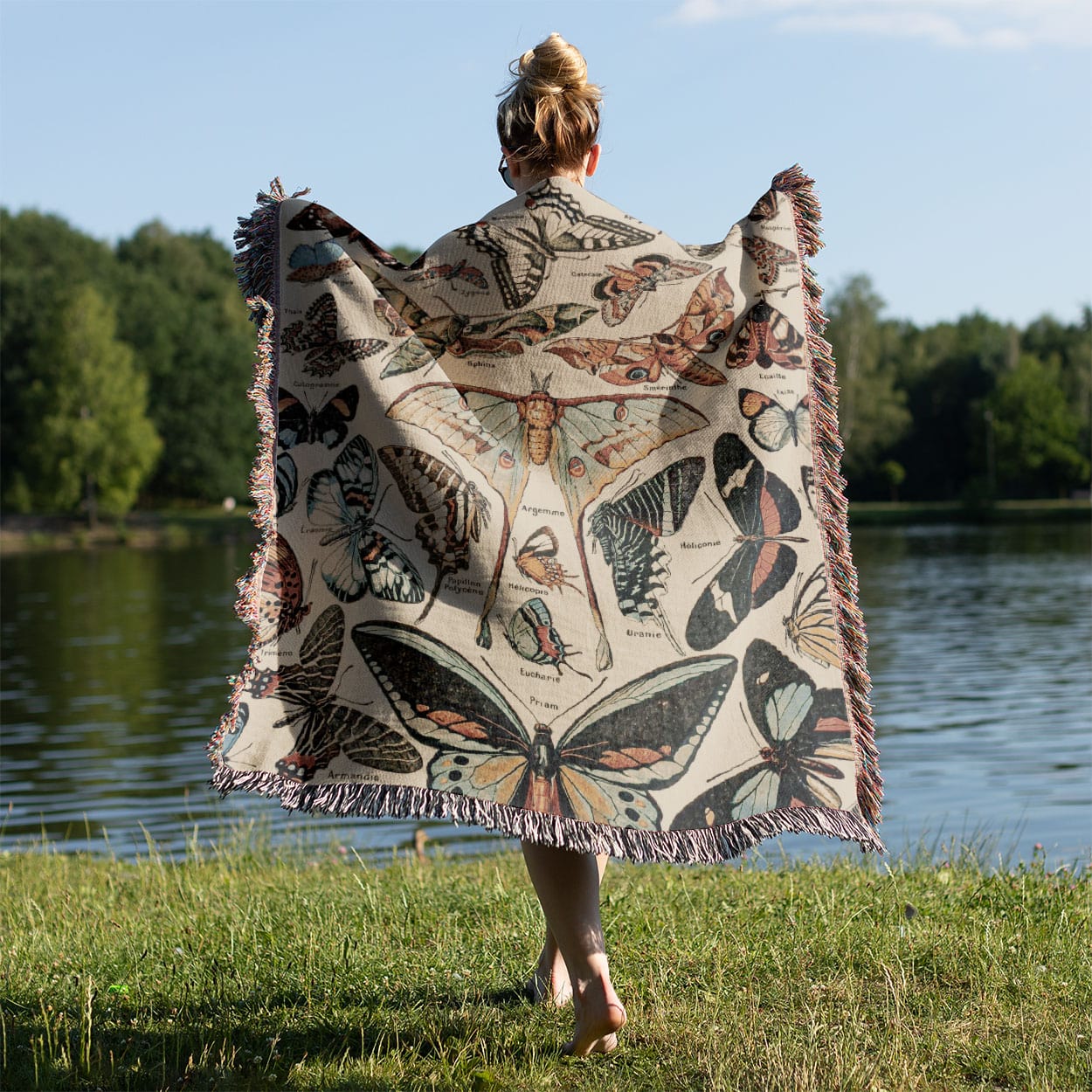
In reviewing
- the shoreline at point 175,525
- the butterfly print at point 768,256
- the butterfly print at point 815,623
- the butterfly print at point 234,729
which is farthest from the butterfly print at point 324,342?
the shoreline at point 175,525

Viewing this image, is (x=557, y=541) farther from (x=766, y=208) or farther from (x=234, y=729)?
(x=766, y=208)

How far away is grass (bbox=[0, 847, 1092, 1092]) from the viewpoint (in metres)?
2.74

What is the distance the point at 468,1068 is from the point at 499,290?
1714 millimetres

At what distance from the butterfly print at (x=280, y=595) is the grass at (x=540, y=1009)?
92 centimetres

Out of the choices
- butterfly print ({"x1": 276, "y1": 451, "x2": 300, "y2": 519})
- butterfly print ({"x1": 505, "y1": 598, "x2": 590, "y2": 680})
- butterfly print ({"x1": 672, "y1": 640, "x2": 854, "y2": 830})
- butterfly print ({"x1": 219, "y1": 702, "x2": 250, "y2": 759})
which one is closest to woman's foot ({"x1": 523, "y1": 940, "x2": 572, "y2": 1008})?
butterfly print ({"x1": 672, "y1": 640, "x2": 854, "y2": 830})

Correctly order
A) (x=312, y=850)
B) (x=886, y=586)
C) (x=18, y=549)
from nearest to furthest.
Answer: (x=312, y=850)
(x=886, y=586)
(x=18, y=549)

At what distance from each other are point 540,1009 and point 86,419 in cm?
5020

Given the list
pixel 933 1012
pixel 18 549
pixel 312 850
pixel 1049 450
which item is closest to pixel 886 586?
pixel 312 850

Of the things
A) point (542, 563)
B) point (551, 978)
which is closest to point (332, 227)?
point (542, 563)

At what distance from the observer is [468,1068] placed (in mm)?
2760

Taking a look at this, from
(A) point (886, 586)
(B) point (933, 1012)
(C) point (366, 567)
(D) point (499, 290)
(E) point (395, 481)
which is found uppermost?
(D) point (499, 290)

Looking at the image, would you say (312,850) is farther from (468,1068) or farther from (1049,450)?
(1049,450)

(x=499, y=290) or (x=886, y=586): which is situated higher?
(x=499, y=290)

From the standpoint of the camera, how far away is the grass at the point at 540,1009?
2.74 m
